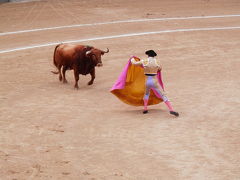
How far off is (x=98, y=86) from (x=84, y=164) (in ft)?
18.1

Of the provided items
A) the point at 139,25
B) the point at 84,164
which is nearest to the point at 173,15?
the point at 139,25

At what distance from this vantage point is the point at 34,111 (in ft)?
41.9

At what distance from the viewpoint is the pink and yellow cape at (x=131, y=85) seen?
1291 centimetres

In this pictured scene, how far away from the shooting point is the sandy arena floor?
31.6 feet

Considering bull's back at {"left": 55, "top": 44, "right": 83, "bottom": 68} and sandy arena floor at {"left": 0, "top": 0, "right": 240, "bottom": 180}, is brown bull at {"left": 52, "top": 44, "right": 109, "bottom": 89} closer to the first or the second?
bull's back at {"left": 55, "top": 44, "right": 83, "bottom": 68}

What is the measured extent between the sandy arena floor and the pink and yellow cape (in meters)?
0.26

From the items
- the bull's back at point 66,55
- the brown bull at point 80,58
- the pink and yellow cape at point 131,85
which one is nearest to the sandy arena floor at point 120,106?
the pink and yellow cape at point 131,85

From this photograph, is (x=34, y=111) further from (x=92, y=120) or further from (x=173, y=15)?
(x=173, y=15)

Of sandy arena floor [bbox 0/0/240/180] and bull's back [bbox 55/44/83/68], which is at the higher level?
bull's back [bbox 55/44/83/68]

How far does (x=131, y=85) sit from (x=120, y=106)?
1.93ft

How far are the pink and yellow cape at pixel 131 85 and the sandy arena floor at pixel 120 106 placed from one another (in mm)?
258

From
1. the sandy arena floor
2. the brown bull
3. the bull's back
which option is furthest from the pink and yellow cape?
the bull's back

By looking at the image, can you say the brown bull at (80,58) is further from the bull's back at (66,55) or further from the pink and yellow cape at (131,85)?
the pink and yellow cape at (131,85)

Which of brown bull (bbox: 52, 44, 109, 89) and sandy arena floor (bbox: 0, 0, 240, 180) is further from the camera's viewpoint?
brown bull (bbox: 52, 44, 109, 89)
